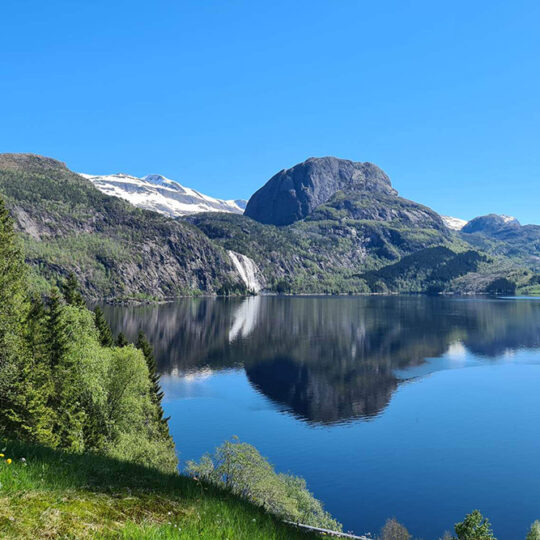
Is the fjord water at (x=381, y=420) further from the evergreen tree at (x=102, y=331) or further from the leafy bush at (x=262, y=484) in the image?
the evergreen tree at (x=102, y=331)

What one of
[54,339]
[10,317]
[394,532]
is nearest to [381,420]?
[394,532]

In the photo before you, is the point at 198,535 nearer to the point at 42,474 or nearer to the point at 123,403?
the point at 42,474

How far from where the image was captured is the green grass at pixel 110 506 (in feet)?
24.0

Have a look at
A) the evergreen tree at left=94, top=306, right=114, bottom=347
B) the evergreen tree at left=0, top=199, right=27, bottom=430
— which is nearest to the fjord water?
the evergreen tree at left=94, top=306, right=114, bottom=347

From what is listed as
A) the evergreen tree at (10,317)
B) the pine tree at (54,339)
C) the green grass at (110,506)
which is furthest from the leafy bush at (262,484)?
the green grass at (110,506)

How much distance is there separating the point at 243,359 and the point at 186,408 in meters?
55.7

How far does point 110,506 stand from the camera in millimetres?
8945

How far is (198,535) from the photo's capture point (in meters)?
7.62

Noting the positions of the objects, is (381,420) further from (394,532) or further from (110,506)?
(110,506)

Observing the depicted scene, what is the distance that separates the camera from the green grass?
7.32m

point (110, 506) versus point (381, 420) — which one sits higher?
point (110, 506)

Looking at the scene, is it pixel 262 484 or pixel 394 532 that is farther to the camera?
pixel 394 532

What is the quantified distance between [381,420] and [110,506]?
104123mm

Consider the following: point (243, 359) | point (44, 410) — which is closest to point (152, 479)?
point (44, 410)
